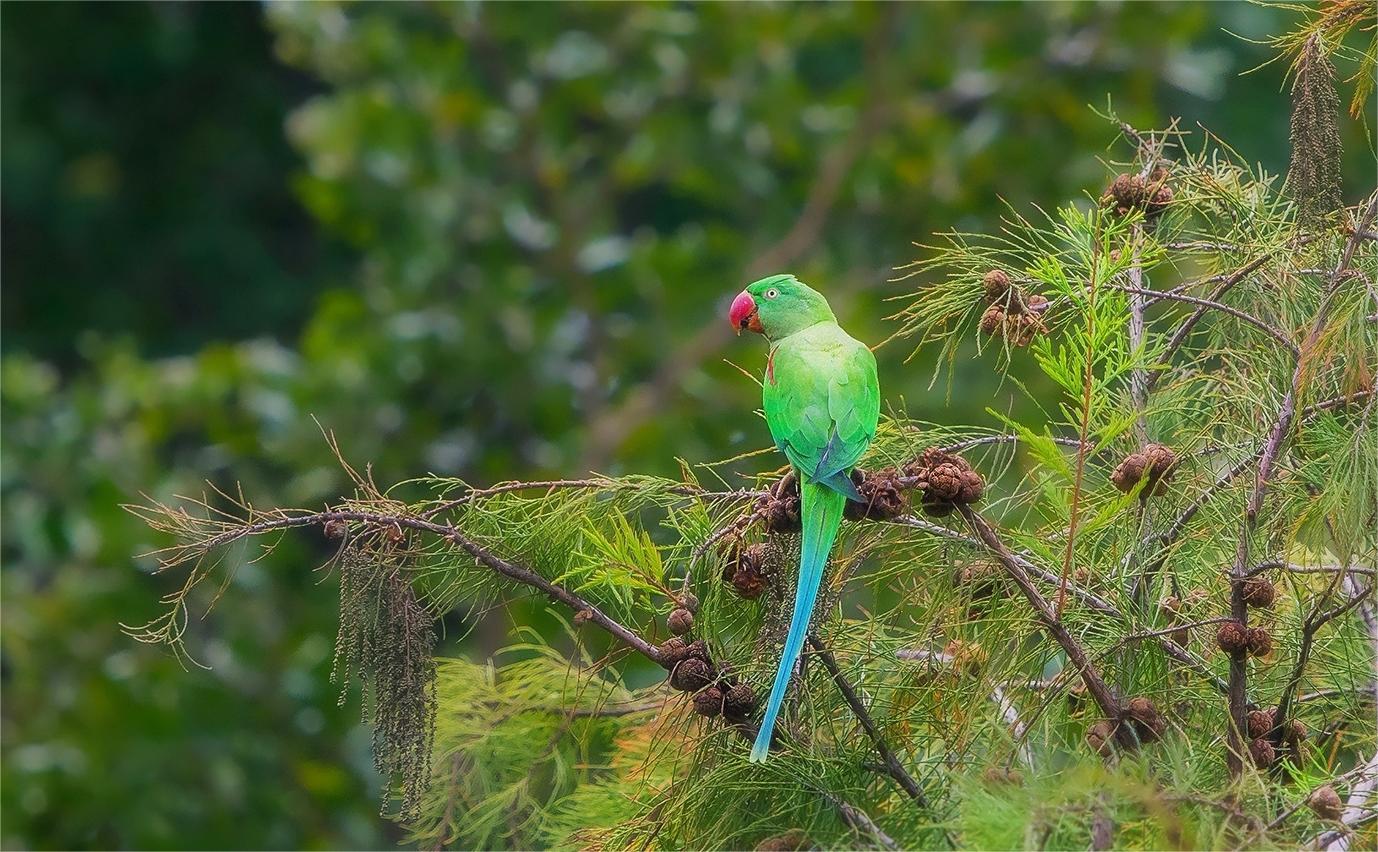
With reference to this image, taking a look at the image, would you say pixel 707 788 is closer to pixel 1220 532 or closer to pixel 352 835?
pixel 1220 532

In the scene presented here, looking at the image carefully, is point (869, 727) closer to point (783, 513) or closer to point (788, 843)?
point (788, 843)

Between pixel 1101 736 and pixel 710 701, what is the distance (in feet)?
1.36

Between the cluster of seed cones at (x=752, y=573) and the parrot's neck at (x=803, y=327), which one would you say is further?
the parrot's neck at (x=803, y=327)

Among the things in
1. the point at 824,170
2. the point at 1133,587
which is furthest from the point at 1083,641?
the point at 824,170

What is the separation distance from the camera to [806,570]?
1.74 m

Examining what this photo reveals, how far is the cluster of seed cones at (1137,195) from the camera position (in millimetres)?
2016

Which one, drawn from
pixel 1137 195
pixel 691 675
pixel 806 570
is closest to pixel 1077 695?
pixel 806 570

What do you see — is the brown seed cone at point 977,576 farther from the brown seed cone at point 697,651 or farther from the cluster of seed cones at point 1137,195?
the cluster of seed cones at point 1137,195

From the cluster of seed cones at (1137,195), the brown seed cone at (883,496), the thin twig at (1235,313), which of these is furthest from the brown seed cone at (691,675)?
the cluster of seed cones at (1137,195)

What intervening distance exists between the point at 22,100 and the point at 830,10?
4.31m

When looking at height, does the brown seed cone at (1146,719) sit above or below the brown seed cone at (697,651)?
below

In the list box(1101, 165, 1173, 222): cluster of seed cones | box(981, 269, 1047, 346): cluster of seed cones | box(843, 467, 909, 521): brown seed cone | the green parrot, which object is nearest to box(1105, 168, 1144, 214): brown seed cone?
box(1101, 165, 1173, 222): cluster of seed cones

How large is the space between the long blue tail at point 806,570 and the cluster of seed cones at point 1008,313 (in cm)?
27

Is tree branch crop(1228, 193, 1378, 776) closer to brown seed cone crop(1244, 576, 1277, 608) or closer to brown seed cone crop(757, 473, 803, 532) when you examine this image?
brown seed cone crop(1244, 576, 1277, 608)
